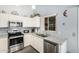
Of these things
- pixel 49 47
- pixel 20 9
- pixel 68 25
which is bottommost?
pixel 49 47

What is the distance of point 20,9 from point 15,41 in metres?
0.45

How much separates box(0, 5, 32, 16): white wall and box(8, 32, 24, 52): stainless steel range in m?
0.29

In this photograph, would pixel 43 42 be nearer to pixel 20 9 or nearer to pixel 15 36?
pixel 15 36

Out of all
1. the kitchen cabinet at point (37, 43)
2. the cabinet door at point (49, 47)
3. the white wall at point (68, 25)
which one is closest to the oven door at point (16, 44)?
the kitchen cabinet at point (37, 43)

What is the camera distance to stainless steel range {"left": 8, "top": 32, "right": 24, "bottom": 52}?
928mm

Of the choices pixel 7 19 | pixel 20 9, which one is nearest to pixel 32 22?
pixel 20 9

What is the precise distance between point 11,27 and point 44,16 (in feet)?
1.62

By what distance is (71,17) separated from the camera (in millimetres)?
868

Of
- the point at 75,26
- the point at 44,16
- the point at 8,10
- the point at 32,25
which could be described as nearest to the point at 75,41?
the point at 75,26

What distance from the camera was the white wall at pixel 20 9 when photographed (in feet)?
2.92

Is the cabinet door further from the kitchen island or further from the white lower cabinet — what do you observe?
the white lower cabinet

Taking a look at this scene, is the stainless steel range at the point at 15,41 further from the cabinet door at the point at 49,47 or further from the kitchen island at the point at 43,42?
the cabinet door at the point at 49,47

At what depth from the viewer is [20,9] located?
93cm
